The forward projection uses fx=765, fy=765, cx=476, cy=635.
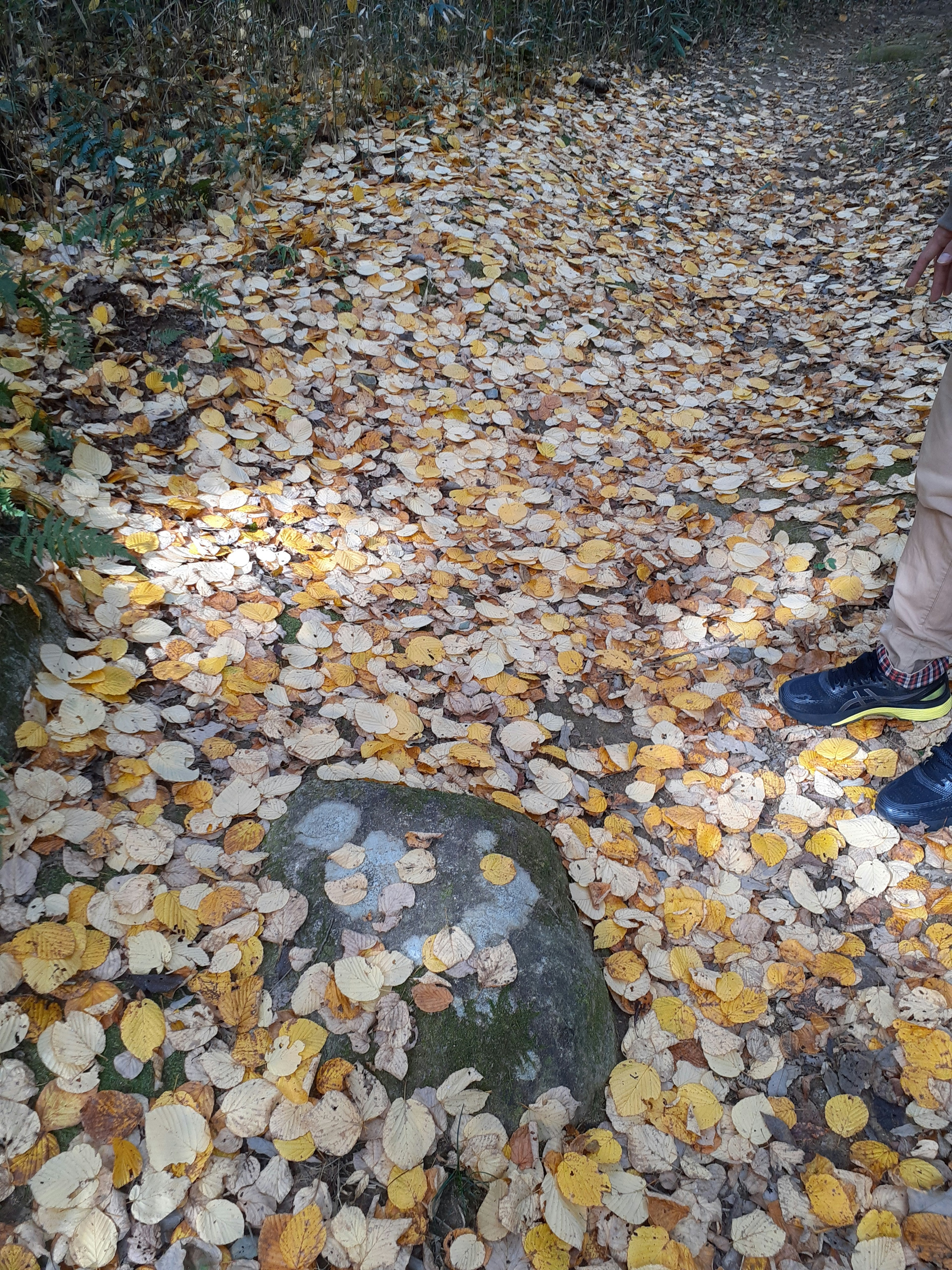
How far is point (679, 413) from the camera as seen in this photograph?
11.5ft

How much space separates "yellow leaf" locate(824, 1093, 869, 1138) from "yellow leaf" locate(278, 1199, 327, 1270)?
98 centimetres

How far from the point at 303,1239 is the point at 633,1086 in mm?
673

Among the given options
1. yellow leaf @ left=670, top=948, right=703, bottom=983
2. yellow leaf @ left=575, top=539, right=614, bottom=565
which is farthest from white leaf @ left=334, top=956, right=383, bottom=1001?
yellow leaf @ left=575, top=539, right=614, bottom=565

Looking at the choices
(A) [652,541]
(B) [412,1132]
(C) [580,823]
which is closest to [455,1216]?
(B) [412,1132]

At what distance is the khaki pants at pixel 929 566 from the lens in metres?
1.78

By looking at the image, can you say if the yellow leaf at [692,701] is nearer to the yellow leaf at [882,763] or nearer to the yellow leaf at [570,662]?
the yellow leaf at [570,662]

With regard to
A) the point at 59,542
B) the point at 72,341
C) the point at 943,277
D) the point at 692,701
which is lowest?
the point at 692,701

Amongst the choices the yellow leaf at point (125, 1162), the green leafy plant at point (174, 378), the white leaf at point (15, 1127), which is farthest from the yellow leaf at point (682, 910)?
the green leafy plant at point (174, 378)

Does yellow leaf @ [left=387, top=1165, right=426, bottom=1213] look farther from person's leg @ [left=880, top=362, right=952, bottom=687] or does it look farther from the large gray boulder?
person's leg @ [left=880, top=362, right=952, bottom=687]

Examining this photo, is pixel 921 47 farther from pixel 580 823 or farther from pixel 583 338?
pixel 580 823

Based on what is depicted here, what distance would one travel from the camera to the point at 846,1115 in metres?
1.50

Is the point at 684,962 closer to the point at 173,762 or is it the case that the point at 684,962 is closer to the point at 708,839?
the point at 708,839

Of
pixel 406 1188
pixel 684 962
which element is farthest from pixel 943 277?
pixel 406 1188

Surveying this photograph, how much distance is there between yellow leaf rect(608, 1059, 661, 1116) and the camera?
1.51 m
